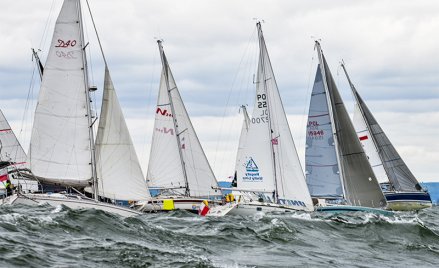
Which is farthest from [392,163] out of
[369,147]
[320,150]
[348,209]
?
[348,209]

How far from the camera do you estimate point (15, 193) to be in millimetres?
36812

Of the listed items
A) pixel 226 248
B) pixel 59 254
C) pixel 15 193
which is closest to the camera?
pixel 59 254

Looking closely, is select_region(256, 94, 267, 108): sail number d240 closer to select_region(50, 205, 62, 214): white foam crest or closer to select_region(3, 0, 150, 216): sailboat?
select_region(3, 0, 150, 216): sailboat

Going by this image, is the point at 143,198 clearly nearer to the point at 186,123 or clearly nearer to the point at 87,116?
the point at 87,116

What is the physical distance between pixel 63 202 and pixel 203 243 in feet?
43.8

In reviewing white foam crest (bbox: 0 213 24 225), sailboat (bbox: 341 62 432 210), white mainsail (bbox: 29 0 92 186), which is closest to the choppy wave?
white foam crest (bbox: 0 213 24 225)

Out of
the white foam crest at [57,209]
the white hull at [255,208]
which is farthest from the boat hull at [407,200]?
the white foam crest at [57,209]

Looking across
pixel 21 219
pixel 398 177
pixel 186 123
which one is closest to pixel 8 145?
pixel 186 123

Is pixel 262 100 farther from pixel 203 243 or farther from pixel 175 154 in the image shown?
pixel 203 243

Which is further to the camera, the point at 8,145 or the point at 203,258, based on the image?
the point at 8,145

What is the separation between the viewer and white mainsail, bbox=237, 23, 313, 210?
45.0 m

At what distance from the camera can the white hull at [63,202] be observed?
35541 mm

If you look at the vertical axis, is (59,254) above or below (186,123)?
below

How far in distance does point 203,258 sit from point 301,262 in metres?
2.98
